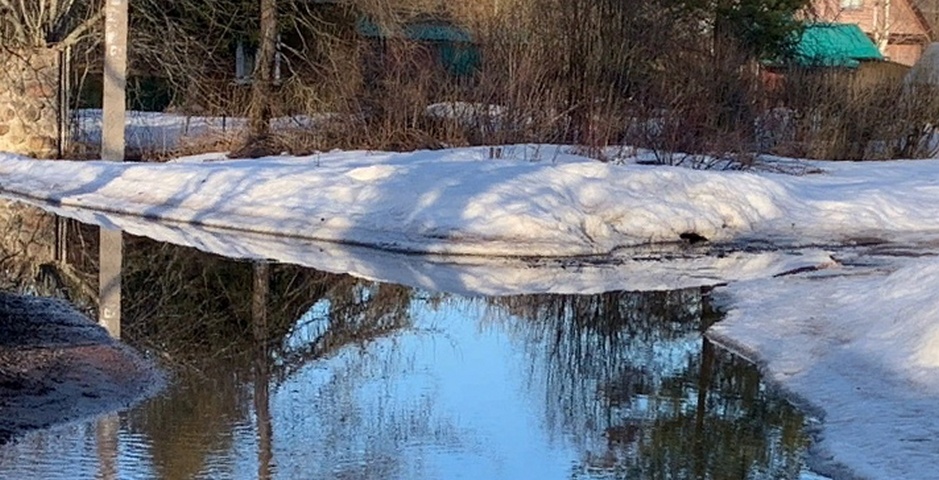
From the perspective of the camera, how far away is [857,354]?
10000 millimetres

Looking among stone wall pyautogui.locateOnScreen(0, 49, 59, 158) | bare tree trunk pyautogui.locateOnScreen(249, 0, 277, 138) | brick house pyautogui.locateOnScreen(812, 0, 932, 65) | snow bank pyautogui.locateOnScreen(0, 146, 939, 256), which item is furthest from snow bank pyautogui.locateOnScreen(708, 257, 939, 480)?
brick house pyautogui.locateOnScreen(812, 0, 932, 65)

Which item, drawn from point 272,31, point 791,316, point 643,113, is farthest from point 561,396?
point 272,31

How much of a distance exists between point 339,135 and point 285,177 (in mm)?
6548

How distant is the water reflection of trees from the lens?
7.95 m

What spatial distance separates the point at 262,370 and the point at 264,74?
62.4 feet

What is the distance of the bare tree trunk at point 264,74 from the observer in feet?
89.5

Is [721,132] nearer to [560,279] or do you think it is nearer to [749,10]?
[749,10]

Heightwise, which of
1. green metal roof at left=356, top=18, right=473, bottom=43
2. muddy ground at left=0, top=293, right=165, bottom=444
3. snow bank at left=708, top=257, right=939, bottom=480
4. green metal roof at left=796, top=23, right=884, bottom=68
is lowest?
muddy ground at left=0, top=293, right=165, bottom=444

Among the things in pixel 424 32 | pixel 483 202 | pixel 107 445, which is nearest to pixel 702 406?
pixel 107 445

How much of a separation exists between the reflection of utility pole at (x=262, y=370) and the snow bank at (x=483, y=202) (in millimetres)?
2980

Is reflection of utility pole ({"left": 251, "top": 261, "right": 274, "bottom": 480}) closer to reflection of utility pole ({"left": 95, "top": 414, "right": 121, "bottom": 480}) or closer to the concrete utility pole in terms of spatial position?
reflection of utility pole ({"left": 95, "top": 414, "right": 121, "bottom": 480})

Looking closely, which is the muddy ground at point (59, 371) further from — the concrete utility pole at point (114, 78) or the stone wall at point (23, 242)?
the concrete utility pole at point (114, 78)

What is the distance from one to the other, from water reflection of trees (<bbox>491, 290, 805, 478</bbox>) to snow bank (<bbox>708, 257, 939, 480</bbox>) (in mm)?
253

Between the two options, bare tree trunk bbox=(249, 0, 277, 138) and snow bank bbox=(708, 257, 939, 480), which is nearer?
snow bank bbox=(708, 257, 939, 480)
